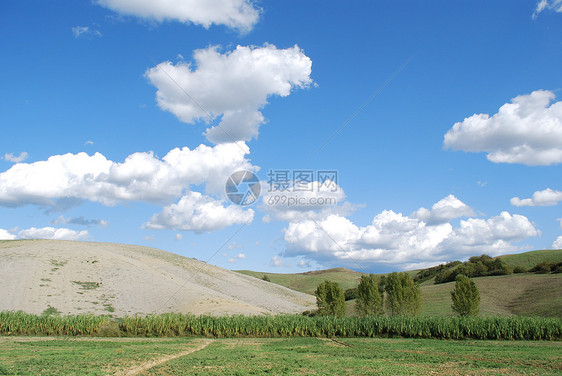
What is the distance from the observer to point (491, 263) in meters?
90.3

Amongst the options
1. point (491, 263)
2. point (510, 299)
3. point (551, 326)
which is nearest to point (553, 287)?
point (510, 299)

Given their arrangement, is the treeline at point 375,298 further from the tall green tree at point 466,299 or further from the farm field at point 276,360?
the farm field at point 276,360

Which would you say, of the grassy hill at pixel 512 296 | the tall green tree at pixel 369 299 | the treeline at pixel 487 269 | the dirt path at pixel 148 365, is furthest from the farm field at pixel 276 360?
the treeline at pixel 487 269

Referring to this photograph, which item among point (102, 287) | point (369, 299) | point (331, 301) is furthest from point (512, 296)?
point (102, 287)

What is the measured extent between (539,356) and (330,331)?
17.7m

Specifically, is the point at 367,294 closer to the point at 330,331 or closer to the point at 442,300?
the point at 330,331

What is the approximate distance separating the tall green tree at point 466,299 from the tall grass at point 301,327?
35.0ft

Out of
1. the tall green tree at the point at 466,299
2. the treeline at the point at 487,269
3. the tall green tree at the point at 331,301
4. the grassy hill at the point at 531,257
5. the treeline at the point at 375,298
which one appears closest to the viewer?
the tall green tree at the point at 466,299

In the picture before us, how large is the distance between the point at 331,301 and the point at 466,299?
15.1 metres

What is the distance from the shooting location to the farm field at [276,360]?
18719mm

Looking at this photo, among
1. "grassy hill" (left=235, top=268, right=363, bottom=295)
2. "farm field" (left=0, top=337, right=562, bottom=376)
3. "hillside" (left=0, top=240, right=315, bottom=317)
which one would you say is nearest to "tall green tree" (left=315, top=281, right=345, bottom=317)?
"hillside" (left=0, top=240, right=315, bottom=317)

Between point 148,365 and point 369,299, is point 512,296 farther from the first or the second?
point 148,365

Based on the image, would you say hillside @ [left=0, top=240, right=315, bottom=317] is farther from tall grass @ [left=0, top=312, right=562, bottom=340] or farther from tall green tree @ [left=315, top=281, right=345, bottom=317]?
tall grass @ [left=0, top=312, right=562, bottom=340]

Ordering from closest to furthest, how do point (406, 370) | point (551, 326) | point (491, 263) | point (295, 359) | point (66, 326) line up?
1. point (406, 370)
2. point (295, 359)
3. point (551, 326)
4. point (66, 326)
5. point (491, 263)
